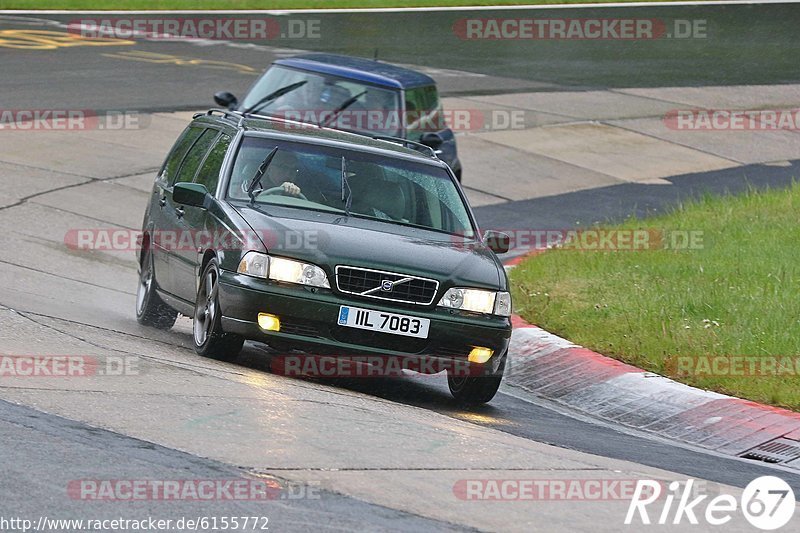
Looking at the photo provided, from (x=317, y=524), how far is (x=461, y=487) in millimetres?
976

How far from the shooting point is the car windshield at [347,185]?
9812 millimetres

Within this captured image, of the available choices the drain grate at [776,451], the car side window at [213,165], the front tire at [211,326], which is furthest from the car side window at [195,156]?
the drain grate at [776,451]

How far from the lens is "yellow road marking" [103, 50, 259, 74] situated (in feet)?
87.1

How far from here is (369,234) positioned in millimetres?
9242

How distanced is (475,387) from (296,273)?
4.62 feet

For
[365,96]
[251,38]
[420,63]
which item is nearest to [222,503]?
[365,96]

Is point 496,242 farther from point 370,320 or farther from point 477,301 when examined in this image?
point 370,320

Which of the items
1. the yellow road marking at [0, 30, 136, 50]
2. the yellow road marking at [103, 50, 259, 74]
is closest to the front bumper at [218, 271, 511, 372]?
the yellow road marking at [103, 50, 259, 74]

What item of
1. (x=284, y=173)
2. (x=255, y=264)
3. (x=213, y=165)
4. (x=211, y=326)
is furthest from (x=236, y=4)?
(x=255, y=264)

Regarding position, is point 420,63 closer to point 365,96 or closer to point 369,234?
point 365,96

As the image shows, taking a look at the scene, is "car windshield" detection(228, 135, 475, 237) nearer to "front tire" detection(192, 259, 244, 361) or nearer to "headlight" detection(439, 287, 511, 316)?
"front tire" detection(192, 259, 244, 361)

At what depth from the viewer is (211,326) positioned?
9188 mm

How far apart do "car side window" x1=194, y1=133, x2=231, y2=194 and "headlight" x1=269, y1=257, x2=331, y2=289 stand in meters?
1.37

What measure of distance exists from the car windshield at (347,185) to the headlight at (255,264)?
0.90m
